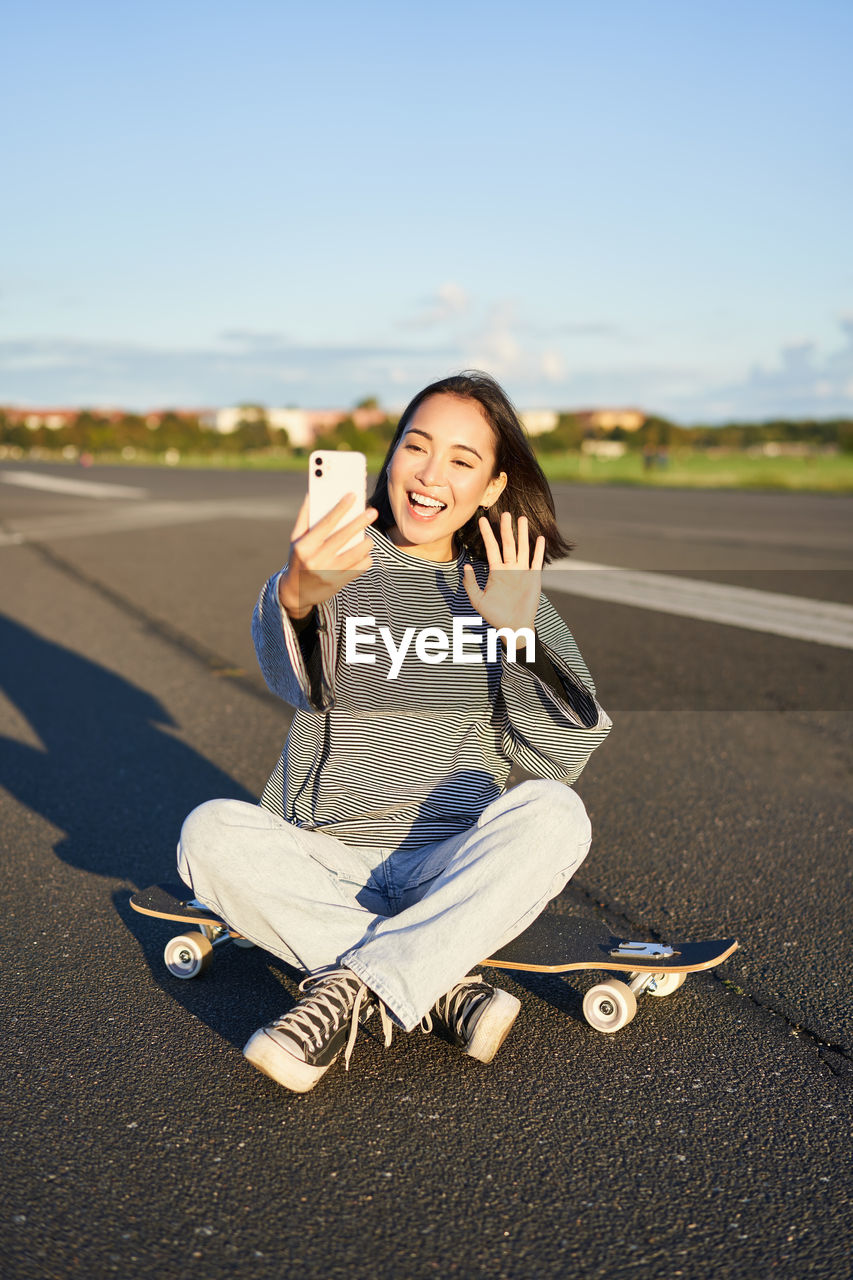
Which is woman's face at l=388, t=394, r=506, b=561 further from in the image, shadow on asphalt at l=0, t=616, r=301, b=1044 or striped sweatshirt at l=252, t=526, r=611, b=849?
shadow on asphalt at l=0, t=616, r=301, b=1044

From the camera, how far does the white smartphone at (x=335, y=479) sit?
2930 mm

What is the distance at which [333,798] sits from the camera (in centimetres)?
312

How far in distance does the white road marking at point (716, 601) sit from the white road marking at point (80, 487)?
18539mm

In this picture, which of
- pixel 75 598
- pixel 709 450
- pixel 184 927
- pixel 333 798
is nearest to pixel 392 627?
pixel 333 798

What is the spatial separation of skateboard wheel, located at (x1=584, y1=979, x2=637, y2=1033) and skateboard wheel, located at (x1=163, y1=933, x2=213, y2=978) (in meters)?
1.06

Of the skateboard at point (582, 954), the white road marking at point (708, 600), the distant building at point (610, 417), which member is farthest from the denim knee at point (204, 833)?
the distant building at point (610, 417)

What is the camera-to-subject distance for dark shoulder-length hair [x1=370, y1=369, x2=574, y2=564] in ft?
10.9

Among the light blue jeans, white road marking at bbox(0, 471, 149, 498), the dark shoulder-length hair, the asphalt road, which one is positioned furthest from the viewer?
white road marking at bbox(0, 471, 149, 498)

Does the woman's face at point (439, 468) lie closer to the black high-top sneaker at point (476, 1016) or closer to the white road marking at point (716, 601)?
the black high-top sneaker at point (476, 1016)

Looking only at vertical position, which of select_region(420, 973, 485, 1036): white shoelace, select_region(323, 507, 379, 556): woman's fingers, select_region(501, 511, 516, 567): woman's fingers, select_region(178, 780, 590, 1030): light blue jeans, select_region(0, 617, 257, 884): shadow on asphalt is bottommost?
select_region(0, 617, 257, 884): shadow on asphalt

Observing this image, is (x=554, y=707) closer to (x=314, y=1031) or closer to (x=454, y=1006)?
(x=454, y=1006)

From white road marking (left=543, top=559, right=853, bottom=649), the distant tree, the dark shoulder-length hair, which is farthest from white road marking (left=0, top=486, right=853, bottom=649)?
the distant tree

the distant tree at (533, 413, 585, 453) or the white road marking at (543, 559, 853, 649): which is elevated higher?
the white road marking at (543, 559, 853, 649)

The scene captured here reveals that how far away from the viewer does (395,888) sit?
10.1 feet
